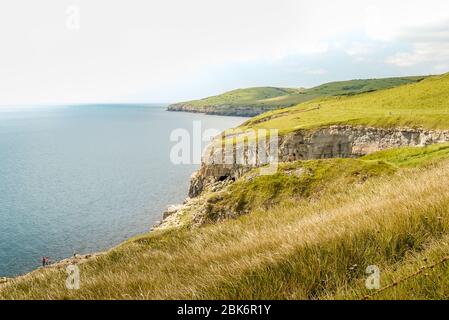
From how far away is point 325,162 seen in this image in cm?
2712

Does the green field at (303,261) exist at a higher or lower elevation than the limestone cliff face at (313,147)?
higher

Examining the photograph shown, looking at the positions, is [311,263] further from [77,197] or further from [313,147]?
[77,197]

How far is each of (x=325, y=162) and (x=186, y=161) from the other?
103 m

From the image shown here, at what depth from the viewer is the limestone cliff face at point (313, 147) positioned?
64500mm

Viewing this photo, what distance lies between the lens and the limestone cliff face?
2539 inches

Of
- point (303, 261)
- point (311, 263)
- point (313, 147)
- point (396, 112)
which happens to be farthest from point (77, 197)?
point (311, 263)

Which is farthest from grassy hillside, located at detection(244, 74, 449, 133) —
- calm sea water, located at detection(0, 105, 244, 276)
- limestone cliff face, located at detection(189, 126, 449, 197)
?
calm sea water, located at detection(0, 105, 244, 276)

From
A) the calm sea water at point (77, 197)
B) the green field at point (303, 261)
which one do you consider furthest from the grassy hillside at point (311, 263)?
the calm sea water at point (77, 197)

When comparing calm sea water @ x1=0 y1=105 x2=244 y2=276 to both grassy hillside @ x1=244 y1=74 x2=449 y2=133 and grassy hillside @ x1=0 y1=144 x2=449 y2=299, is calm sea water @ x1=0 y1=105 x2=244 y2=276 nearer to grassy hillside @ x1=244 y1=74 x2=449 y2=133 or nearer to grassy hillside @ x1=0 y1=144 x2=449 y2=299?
grassy hillside @ x1=244 y1=74 x2=449 y2=133

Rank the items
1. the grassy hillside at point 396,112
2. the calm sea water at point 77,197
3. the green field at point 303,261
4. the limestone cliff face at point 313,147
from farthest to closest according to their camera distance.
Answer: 1. the grassy hillside at point 396,112
2. the limestone cliff face at point 313,147
3. the calm sea water at point 77,197
4. the green field at point 303,261

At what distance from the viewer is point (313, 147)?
71062mm

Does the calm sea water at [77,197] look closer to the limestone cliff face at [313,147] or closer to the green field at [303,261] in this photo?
the limestone cliff face at [313,147]
